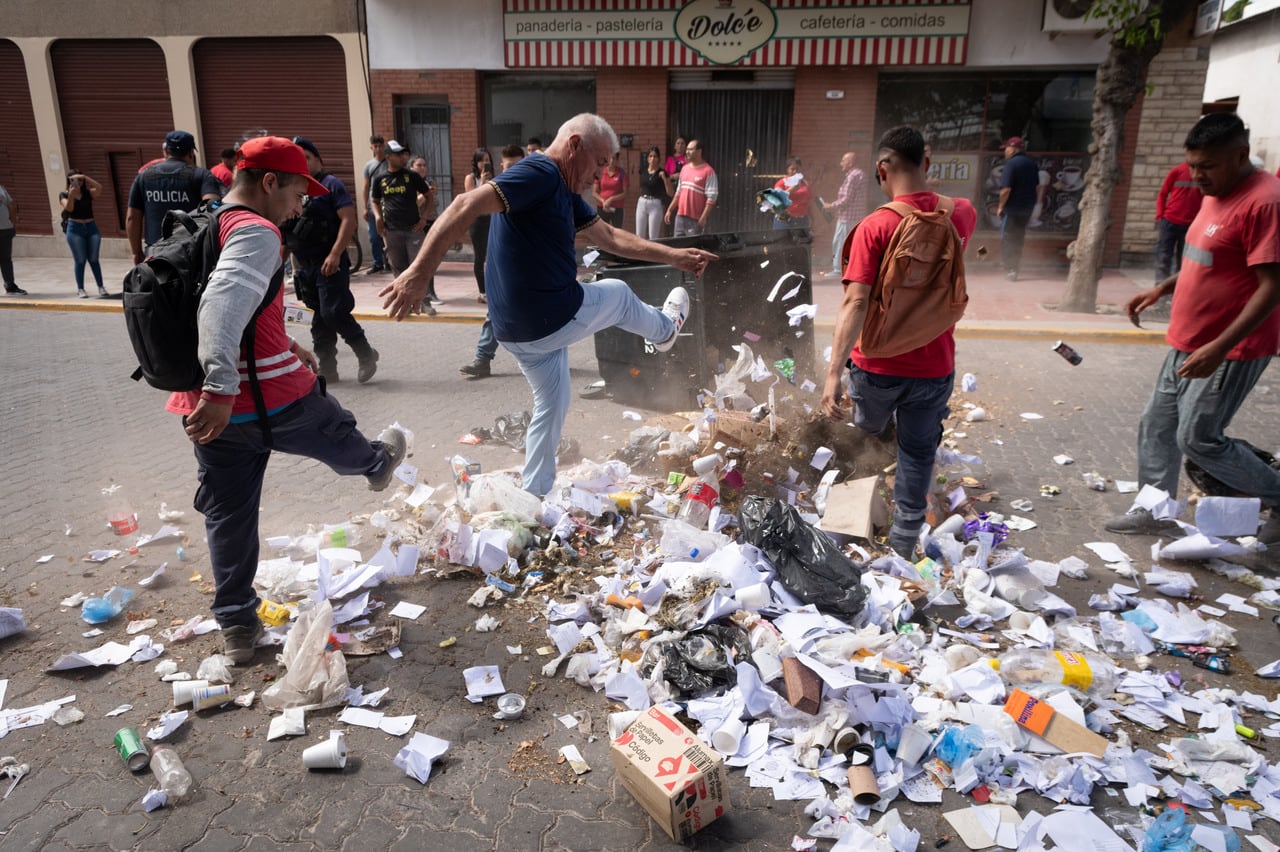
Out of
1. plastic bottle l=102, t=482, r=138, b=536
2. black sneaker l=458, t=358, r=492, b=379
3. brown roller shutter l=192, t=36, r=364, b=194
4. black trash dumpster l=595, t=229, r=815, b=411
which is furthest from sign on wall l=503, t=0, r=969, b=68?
plastic bottle l=102, t=482, r=138, b=536

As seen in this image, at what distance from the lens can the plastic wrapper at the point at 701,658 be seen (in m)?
2.99

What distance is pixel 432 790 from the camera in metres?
2.59

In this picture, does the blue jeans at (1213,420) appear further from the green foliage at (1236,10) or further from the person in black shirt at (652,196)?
the person in black shirt at (652,196)

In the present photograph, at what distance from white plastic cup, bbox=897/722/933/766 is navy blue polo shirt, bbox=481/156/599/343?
2.23 metres

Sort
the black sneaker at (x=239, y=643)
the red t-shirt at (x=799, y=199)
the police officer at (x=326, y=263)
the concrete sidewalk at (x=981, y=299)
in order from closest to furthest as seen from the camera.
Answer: the black sneaker at (x=239, y=643) < the police officer at (x=326, y=263) < the concrete sidewalk at (x=981, y=299) < the red t-shirt at (x=799, y=199)

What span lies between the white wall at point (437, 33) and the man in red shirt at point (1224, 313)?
13308 mm

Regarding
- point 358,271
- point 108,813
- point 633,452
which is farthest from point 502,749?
point 358,271

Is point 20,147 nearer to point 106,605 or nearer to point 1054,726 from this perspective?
point 106,605

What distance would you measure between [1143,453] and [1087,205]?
6.77m

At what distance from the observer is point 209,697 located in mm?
2949

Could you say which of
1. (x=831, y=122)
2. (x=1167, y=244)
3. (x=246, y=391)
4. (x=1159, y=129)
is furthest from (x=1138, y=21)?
(x=246, y=391)

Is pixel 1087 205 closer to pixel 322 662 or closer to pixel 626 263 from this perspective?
pixel 626 263

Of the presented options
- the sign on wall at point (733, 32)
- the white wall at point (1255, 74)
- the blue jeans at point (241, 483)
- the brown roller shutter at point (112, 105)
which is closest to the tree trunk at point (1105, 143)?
the sign on wall at point (733, 32)

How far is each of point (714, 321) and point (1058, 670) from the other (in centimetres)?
374
